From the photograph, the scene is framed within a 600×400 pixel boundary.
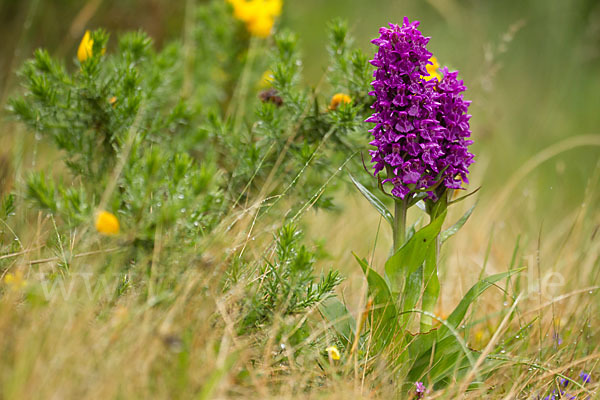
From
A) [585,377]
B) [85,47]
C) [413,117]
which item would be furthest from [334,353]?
[85,47]

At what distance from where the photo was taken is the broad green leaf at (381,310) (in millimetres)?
1795

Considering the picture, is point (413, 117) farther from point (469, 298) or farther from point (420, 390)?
point (420, 390)

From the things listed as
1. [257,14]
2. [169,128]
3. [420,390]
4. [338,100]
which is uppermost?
[257,14]

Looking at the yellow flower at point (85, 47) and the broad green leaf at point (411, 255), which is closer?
the broad green leaf at point (411, 255)

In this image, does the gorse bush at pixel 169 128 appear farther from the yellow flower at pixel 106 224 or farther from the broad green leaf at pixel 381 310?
the broad green leaf at pixel 381 310

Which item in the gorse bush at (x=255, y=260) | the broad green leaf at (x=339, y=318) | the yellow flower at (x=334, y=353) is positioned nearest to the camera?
the gorse bush at (x=255, y=260)

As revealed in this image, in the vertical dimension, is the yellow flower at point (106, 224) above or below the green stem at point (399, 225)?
below

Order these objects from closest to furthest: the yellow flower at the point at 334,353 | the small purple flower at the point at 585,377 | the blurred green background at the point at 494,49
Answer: the yellow flower at the point at 334,353 < the small purple flower at the point at 585,377 < the blurred green background at the point at 494,49

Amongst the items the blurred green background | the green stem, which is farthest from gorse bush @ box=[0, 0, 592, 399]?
the blurred green background

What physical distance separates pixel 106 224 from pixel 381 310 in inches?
36.7

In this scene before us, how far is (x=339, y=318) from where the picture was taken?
1863 millimetres

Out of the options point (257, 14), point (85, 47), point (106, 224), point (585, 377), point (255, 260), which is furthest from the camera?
point (257, 14)

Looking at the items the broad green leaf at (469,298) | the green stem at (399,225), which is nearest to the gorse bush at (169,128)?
the green stem at (399,225)

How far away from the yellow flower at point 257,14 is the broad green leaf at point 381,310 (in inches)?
81.0
